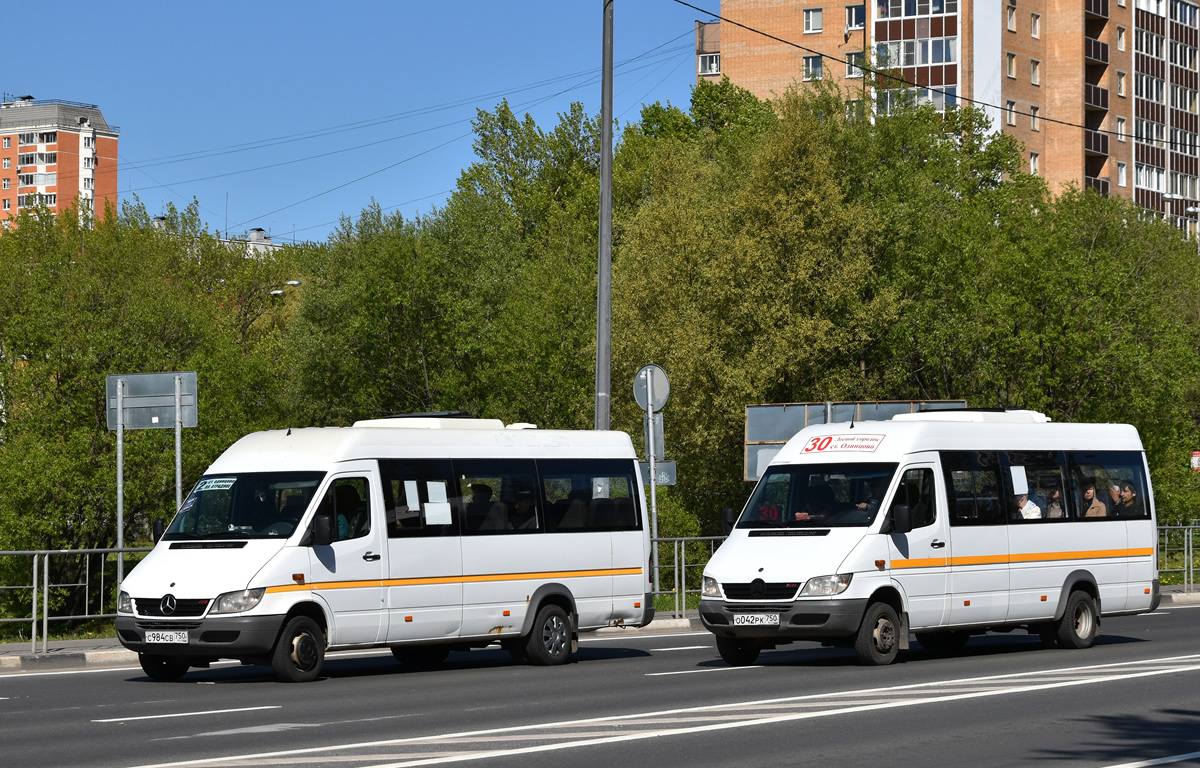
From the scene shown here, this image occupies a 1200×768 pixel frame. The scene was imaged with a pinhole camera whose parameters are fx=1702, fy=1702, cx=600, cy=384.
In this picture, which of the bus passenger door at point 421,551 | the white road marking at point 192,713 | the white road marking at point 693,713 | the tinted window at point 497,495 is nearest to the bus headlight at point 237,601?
the bus passenger door at point 421,551

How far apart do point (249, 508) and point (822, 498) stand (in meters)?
5.79

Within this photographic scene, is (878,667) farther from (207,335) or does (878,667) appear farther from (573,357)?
(573,357)

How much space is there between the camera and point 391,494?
17094 millimetres

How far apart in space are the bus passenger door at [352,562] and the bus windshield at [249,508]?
26cm

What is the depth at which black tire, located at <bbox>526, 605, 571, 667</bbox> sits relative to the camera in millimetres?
18219

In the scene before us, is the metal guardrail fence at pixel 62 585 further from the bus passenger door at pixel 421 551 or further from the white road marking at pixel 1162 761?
the white road marking at pixel 1162 761

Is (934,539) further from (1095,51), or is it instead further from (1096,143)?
(1095,51)

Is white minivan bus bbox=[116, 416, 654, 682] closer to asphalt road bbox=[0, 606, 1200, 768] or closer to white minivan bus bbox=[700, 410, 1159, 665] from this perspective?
asphalt road bbox=[0, 606, 1200, 768]

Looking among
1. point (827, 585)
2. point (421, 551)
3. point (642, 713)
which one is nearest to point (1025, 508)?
point (827, 585)

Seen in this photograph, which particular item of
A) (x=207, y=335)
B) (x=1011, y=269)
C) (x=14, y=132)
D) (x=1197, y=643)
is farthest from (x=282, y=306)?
(x=14, y=132)

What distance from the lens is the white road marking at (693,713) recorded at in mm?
10219

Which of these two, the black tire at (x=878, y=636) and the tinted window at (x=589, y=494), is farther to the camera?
the tinted window at (x=589, y=494)

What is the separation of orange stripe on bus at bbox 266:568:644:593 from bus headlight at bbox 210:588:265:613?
15 cm

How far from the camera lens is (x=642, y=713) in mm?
12867
